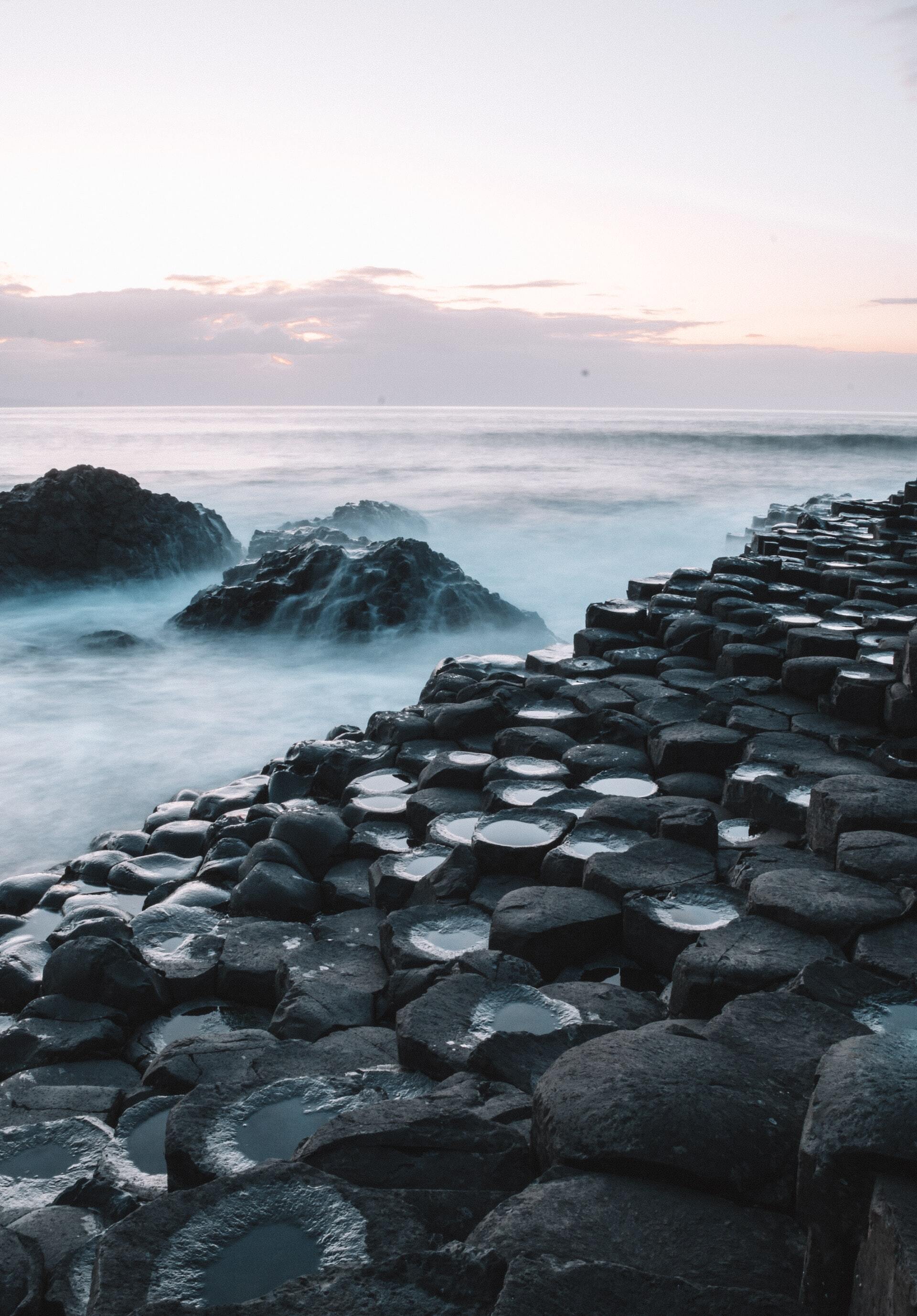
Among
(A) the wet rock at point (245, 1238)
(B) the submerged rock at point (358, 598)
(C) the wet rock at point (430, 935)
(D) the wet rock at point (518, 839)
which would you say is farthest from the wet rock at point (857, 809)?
(B) the submerged rock at point (358, 598)

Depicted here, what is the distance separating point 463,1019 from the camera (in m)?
2.57

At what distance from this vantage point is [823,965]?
2.37 metres

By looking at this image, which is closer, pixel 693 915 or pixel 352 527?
pixel 693 915

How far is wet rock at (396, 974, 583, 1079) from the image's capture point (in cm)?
243

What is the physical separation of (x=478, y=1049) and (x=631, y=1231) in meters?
0.82

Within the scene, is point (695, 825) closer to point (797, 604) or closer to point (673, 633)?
point (673, 633)

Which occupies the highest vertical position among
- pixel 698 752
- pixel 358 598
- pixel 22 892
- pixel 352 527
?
pixel 352 527

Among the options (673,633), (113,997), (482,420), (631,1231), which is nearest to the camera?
(631,1231)

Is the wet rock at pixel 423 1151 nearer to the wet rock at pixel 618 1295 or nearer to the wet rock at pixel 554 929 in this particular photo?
the wet rock at pixel 618 1295

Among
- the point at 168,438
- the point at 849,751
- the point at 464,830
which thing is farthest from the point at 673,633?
the point at 168,438

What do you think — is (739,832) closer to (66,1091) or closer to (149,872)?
(66,1091)

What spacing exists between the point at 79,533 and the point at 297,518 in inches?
400

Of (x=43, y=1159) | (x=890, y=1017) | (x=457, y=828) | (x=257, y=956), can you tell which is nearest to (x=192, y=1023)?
(x=257, y=956)

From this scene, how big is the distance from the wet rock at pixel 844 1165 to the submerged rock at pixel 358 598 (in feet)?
31.1
